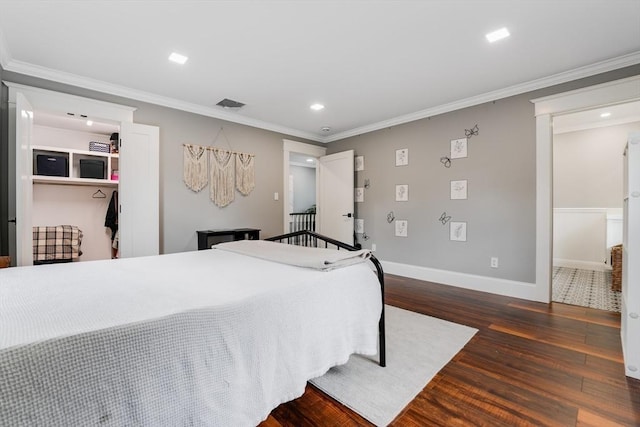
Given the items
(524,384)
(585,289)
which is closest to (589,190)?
(585,289)

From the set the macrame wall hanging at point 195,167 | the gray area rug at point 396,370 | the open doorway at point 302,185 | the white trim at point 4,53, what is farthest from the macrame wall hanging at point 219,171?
the open doorway at point 302,185

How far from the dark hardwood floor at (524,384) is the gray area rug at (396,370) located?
0.05 metres

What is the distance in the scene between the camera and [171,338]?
0.91 m

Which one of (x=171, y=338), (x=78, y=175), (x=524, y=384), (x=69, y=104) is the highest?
(x=69, y=104)

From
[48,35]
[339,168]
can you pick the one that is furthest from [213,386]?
[339,168]

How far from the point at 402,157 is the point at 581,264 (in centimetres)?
361

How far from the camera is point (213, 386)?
0.96 meters

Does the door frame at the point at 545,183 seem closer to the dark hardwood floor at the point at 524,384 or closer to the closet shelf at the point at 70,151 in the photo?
the dark hardwood floor at the point at 524,384

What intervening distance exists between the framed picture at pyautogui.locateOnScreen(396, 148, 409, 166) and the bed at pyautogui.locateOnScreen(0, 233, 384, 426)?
3.03m

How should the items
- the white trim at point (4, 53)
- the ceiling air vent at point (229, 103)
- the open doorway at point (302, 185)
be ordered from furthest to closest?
the open doorway at point (302, 185), the ceiling air vent at point (229, 103), the white trim at point (4, 53)

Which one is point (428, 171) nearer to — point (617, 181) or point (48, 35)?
point (617, 181)

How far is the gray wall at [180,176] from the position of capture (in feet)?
11.6

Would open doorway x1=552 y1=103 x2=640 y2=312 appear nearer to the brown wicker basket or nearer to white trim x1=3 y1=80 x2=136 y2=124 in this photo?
the brown wicker basket

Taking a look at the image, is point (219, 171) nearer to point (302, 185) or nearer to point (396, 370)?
point (396, 370)
